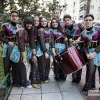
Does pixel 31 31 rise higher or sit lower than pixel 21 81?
higher

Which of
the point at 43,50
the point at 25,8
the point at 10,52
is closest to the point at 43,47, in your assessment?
the point at 43,50

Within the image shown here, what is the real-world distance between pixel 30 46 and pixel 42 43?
27 cm

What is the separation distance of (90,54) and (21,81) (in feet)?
5.34

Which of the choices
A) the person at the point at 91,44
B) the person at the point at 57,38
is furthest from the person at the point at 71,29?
the person at the point at 91,44

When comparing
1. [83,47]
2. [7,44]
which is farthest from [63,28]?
[7,44]

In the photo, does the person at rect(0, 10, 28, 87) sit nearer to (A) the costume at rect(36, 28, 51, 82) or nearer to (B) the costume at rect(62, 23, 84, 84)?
(A) the costume at rect(36, 28, 51, 82)

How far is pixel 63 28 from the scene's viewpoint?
3.86 m

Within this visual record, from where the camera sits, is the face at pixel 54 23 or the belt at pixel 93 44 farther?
the face at pixel 54 23

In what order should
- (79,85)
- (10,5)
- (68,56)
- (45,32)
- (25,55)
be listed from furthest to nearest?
1. (10,5)
2. (79,85)
3. (45,32)
4. (25,55)
5. (68,56)

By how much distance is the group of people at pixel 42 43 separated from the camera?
130 inches

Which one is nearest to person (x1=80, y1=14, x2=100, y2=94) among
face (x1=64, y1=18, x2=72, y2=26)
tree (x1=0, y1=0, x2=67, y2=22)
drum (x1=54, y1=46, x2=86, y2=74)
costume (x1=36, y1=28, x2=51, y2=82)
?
drum (x1=54, y1=46, x2=86, y2=74)

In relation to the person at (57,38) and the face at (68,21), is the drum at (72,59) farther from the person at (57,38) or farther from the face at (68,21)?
the face at (68,21)

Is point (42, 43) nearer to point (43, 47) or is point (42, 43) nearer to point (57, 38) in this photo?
point (43, 47)

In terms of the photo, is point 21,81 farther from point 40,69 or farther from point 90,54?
point 90,54
